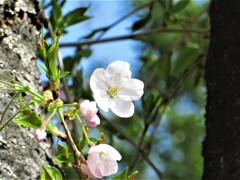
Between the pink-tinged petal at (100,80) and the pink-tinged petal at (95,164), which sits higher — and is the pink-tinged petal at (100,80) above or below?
above

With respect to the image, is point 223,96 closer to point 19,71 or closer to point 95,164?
point 19,71

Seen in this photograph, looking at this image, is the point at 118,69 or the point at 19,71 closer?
the point at 118,69

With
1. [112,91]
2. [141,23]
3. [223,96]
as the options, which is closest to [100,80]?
[112,91]

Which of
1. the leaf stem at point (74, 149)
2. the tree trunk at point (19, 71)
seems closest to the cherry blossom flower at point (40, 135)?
the leaf stem at point (74, 149)

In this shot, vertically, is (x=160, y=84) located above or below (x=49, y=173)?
above

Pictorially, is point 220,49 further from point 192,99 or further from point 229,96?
point 192,99

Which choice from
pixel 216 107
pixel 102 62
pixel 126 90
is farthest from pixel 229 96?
pixel 102 62

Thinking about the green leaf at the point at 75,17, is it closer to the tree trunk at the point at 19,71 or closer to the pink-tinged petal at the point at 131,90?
the tree trunk at the point at 19,71

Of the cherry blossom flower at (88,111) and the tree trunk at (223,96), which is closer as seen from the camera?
the cherry blossom flower at (88,111)

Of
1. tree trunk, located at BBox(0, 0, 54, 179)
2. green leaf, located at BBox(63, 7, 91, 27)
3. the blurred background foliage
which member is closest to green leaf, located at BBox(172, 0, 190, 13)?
the blurred background foliage
